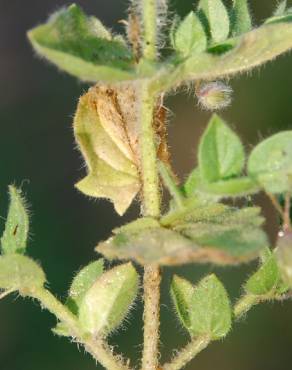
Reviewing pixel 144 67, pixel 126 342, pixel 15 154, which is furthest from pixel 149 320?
pixel 15 154

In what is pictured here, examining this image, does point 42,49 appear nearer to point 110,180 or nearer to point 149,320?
point 110,180

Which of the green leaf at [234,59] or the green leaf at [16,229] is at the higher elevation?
the green leaf at [234,59]

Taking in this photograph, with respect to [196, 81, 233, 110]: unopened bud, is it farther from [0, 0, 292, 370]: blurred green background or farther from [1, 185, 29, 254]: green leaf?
[0, 0, 292, 370]: blurred green background

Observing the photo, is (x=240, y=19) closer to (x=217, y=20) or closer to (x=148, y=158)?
(x=217, y=20)

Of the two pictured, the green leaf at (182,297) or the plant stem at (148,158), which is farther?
the green leaf at (182,297)

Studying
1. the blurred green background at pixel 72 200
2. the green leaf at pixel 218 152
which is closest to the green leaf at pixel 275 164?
the green leaf at pixel 218 152

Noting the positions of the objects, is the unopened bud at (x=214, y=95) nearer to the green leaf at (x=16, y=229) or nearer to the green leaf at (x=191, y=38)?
the green leaf at (x=191, y=38)
